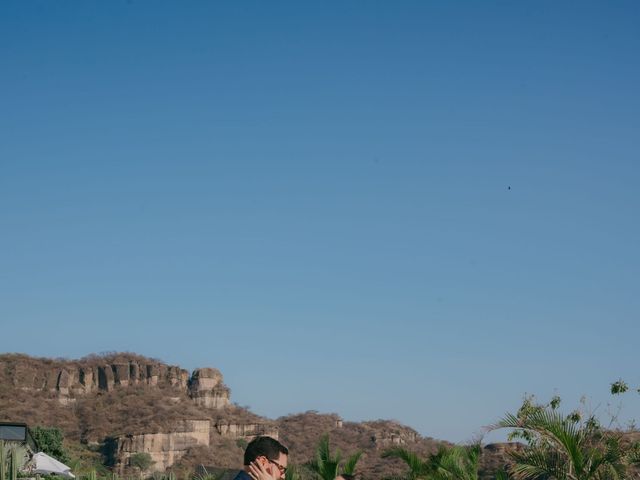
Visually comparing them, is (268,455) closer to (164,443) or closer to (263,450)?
(263,450)

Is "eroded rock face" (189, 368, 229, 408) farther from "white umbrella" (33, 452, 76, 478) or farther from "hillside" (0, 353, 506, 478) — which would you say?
"white umbrella" (33, 452, 76, 478)

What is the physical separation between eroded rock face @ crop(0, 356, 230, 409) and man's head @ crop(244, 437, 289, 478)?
85626mm

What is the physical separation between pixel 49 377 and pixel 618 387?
77501mm

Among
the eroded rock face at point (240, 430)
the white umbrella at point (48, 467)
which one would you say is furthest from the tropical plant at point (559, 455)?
the eroded rock face at point (240, 430)

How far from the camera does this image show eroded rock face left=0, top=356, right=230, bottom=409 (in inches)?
3455

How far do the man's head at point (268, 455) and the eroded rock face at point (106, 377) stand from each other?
3371 inches

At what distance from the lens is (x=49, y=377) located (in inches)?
3499

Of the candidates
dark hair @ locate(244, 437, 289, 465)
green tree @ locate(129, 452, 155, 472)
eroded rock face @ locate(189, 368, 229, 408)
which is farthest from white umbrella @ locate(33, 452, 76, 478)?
eroded rock face @ locate(189, 368, 229, 408)

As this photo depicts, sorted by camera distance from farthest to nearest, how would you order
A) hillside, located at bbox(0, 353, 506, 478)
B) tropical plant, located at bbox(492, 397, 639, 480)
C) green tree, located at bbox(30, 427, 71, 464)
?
1. hillside, located at bbox(0, 353, 506, 478)
2. green tree, located at bbox(30, 427, 71, 464)
3. tropical plant, located at bbox(492, 397, 639, 480)

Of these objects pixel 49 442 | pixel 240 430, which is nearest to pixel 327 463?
pixel 49 442

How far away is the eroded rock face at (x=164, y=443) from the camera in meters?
68.2

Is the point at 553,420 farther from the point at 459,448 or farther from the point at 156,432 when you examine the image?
the point at 156,432

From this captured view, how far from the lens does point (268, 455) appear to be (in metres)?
4.52

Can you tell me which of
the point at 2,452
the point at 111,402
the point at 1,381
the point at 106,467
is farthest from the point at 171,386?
the point at 2,452
